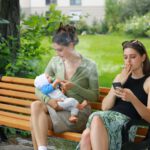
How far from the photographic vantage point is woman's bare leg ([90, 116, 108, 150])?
3.63 meters

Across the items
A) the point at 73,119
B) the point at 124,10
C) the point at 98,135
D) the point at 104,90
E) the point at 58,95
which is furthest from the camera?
the point at 124,10

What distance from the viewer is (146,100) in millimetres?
3910

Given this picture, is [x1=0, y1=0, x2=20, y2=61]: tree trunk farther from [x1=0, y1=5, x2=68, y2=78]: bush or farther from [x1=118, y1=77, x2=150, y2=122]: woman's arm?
[x1=118, y1=77, x2=150, y2=122]: woman's arm

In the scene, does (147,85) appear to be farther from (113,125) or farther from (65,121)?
(65,121)

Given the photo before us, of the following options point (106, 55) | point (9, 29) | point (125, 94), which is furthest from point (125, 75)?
point (106, 55)

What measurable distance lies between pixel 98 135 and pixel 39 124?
64 cm

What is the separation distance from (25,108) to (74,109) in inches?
33.4

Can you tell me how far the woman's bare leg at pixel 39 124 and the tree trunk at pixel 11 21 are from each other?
1532 mm

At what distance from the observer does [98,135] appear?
366 centimetres

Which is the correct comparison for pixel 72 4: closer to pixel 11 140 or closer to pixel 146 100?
pixel 11 140

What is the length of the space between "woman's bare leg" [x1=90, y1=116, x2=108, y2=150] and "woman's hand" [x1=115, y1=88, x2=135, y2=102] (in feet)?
0.81

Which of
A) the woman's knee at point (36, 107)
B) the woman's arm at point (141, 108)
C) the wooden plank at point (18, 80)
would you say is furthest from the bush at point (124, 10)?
the woman's arm at point (141, 108)

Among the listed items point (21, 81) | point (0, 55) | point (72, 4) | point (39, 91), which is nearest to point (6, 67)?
point (0, 55)

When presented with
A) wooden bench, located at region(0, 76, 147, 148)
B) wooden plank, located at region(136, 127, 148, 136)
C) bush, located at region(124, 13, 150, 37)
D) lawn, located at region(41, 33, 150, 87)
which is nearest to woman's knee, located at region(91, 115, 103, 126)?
wooden plank, located at region(136, 127, 148, 136)
